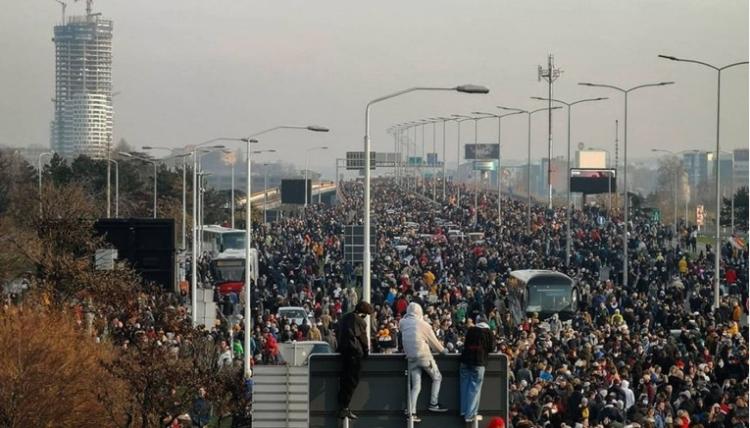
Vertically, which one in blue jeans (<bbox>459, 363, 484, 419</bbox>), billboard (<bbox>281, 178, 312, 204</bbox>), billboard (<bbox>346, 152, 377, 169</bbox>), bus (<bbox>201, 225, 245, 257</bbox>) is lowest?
bus (<bbox>201, 225, 245, 257</bbox>)

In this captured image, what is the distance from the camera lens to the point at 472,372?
1425 cm

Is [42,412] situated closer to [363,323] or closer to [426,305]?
[363,323]

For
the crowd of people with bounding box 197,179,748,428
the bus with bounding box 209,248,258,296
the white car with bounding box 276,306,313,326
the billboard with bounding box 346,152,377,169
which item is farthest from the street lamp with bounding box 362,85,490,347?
the billboard with bounding box 346,152,377,169

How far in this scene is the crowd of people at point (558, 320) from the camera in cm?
2734

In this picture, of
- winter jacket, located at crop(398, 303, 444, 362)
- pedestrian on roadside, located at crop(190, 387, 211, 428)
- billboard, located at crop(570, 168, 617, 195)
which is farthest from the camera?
billboard, located at crop(570, 168, 617, 195)

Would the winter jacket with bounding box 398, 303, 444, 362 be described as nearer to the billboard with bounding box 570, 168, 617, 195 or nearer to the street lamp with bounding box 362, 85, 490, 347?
the street lamp with bounding box 362, 85, 490, 347

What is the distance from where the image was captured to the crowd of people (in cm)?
2734

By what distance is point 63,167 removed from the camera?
11069 centimetres

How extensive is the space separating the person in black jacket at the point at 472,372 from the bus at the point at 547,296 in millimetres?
34825

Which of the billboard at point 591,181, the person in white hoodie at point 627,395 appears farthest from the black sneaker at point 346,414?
the billboard at point 591,181

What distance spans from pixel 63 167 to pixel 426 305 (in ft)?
219

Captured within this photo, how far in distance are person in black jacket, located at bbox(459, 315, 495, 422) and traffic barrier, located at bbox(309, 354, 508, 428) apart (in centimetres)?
9

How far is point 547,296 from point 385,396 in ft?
117

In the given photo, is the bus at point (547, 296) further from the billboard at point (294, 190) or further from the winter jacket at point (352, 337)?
the billboard at point (294, 190)
